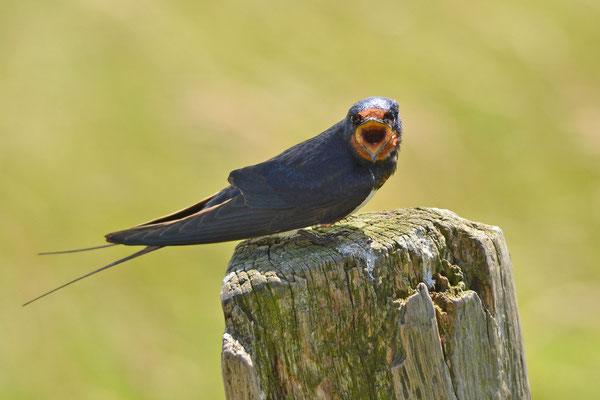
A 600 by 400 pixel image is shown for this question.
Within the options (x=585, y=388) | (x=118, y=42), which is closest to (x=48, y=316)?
(x=118, y=42)

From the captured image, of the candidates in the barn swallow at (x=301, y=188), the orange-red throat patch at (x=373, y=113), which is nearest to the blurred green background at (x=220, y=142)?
the barn swallow at (x=301, y=188)

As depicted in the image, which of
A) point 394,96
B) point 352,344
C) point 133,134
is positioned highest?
point 394,96

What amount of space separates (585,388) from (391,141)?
14.3 ft

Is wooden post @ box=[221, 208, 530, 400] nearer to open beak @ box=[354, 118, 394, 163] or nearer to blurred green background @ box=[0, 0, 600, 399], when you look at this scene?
open beak @ box=[354, 118, 394, 163]

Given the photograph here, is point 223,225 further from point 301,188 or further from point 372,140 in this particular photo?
point 372,140

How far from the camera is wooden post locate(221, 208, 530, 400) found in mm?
2652

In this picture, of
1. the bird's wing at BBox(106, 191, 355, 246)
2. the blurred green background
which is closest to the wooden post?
the bird's wing at BBox(106, 191, 355, 246)

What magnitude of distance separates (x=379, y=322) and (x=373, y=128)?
1.33m

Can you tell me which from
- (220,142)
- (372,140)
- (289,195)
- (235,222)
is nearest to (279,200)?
(289,195)

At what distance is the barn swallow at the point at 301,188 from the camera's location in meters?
3.64

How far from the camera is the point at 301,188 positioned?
12.6ft

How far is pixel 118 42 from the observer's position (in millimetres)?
8602

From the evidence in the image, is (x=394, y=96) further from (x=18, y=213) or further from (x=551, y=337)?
(x=18, y=213)

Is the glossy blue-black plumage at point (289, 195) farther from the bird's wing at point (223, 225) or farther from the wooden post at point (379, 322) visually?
the wooden post at point (379, 322)
